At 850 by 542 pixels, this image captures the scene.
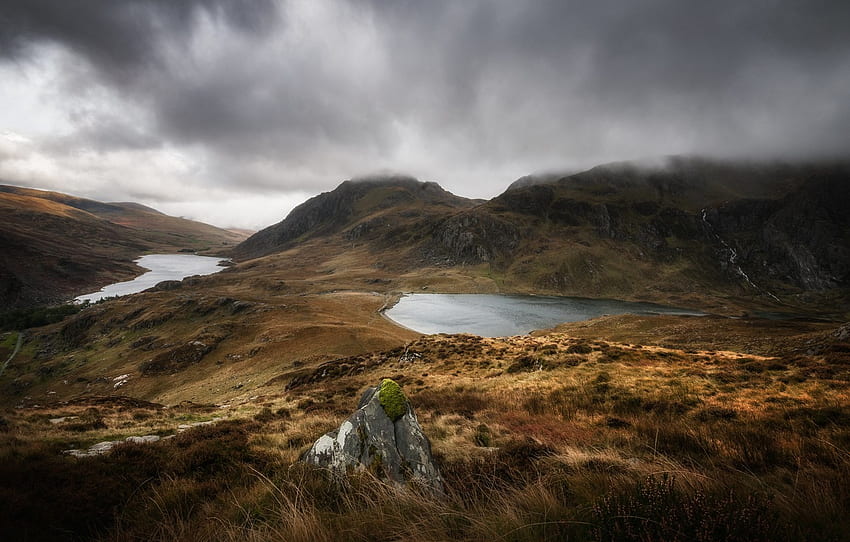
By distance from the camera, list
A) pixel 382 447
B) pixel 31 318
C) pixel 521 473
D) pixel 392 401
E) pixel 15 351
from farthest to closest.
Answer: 1. pixel 31 318
2. pixel 15 351
3. pixel 392 401
4. pixel 382 447
5. pixel 521 473

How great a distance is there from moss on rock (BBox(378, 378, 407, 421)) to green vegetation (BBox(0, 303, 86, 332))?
520ft

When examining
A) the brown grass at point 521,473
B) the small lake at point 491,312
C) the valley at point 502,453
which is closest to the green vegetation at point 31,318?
the small lake at point 491,312

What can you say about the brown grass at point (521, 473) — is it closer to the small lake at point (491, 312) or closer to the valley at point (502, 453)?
the valley at point (502, 453)

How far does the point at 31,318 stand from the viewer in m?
105

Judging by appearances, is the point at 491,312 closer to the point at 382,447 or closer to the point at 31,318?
the point at 382,447

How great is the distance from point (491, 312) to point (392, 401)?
3972 inches

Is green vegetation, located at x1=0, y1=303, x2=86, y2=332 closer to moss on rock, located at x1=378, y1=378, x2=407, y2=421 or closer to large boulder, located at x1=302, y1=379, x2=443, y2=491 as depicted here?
large boulder, located at x1=302, y1=379, x2=443, y2=491

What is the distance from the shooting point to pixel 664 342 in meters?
46.6

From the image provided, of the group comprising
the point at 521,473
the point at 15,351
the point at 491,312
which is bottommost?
the point at 15,351

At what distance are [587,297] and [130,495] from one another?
171940 mm

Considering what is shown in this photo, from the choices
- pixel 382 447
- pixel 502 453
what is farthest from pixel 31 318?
pixel 502 453

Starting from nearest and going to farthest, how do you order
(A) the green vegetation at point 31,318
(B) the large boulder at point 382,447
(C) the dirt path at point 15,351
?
1. (B) the large boulder at point 382,447
2. (C) the dirt path at point 15,351
3. (A) the green vegetation at point 31,318

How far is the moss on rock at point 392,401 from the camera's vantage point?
659 centimetres

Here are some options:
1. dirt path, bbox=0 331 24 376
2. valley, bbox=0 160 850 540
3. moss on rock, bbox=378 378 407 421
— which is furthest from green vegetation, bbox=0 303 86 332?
moss on rock, bbox=378 378 407 421
